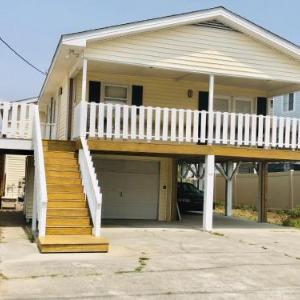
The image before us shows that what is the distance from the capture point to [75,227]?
492 inches

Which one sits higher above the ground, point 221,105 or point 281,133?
point 221,105

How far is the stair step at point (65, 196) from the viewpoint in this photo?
13383 mm

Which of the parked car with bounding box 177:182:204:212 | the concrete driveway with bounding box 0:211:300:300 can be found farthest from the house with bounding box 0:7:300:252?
the parked car with bounding box 177:182:204:212

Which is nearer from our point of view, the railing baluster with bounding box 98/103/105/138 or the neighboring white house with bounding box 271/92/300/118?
the railing baluster with bounding box 98/103/105/138

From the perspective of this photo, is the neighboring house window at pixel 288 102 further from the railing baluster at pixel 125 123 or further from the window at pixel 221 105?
the railing baluster at pixel 125 123

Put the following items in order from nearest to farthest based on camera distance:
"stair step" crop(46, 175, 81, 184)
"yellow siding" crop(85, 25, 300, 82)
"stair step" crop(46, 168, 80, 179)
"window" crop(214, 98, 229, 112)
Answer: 1. "stair step" crop(46, 175, 81, 184)
2. "stair step" crop(46, 168, 80, 179)
3. "yellow siding" crop(85, 25, 300, 82)
4. "window" crop(214, 98, 229, 112)

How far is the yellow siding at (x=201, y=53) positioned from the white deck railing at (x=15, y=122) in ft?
8.34

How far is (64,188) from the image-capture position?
1388 cm

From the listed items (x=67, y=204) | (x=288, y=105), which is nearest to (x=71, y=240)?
(x=67, y=204)

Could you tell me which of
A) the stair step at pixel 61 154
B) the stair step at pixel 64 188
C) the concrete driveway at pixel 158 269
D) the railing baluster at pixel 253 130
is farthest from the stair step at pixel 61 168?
the railing baluster at pixel 253 130

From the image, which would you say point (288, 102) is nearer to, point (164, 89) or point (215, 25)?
point (164, 89)

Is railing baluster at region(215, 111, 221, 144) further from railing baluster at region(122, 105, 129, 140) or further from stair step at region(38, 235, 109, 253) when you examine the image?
stair step at region(38, 235, 109, 253)

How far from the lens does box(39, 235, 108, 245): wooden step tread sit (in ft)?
36.4

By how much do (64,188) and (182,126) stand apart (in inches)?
170
